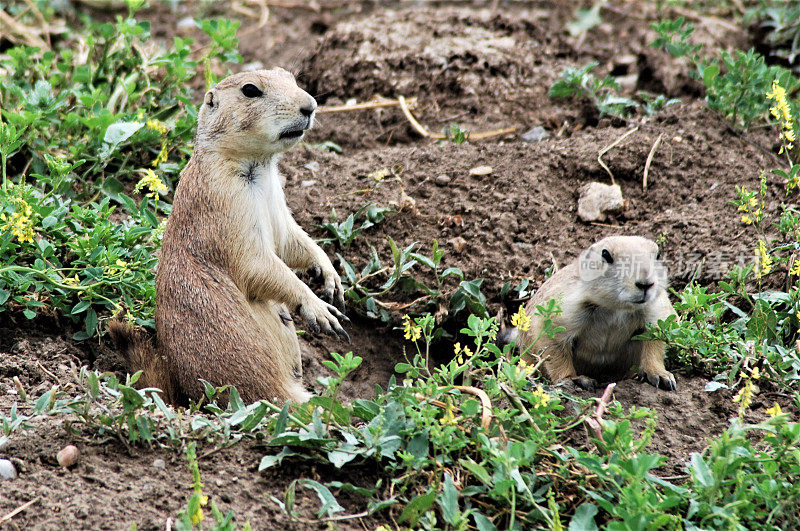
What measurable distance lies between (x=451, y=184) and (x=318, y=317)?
1.80m

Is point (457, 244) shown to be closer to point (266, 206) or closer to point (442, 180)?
point (442, 180)

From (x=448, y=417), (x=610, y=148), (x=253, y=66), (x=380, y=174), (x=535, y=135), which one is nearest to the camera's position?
(x=448, y=417)

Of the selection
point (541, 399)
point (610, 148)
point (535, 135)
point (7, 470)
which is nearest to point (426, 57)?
point (535, 135)

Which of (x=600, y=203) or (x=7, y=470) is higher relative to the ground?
(x=600, y=203)

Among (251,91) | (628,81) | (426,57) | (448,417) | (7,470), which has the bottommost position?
(7,470)

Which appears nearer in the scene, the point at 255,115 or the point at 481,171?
the point at 255,115

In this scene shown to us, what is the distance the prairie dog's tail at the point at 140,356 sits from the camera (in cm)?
431

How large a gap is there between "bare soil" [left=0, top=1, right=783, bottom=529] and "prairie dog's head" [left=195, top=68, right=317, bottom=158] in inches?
49.0

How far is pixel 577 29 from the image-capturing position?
8391mm

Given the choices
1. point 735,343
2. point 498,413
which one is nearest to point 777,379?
point 735,343

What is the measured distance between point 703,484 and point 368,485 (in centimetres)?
129

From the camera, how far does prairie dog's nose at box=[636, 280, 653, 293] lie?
436 centimetres

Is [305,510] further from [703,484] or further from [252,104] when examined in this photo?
[252,104]

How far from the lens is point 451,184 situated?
610 cm
